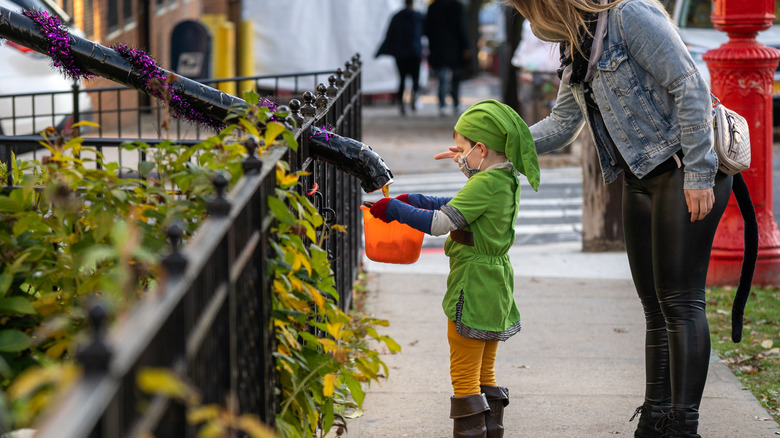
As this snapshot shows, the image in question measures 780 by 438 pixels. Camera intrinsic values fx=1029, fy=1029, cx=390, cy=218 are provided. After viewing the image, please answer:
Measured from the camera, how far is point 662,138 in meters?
3.43

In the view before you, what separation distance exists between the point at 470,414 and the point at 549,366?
4.51 feet

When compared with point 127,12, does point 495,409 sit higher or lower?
lower

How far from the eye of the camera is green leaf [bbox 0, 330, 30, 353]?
234cm

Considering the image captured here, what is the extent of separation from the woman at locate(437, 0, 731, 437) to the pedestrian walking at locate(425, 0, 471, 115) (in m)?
16.1

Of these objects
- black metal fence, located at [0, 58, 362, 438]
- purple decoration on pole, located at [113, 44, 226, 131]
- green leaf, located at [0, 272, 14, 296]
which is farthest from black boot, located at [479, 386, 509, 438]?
green leaf, located at [0, 272, 14, 296]

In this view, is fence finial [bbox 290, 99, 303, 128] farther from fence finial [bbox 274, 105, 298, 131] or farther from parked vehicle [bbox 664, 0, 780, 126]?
parked vehicle [bbox 664, 0, 780, 126]

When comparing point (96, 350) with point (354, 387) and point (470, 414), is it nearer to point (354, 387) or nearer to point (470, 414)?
point (354, 387)

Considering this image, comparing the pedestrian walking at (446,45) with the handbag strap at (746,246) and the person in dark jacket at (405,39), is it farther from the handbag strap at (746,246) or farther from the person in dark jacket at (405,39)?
the handbag strap at (746,246)

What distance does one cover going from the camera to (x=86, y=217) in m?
2.67

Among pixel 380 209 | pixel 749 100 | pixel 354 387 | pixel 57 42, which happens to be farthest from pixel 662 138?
pixel 749 100

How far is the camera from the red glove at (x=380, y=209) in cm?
344

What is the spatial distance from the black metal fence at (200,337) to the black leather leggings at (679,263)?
121 cm

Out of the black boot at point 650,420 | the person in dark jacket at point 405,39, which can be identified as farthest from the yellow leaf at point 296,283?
the person in dark jacket at point 405,39

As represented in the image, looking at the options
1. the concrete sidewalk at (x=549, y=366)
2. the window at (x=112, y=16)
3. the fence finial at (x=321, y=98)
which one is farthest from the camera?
the window at (x=112, y=16)
